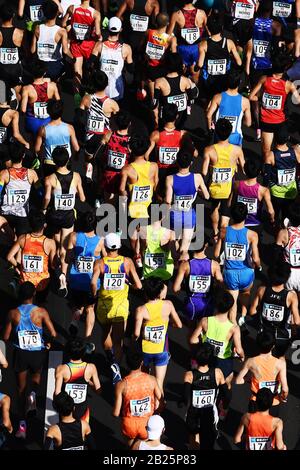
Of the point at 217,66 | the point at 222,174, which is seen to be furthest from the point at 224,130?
the point at 217,66

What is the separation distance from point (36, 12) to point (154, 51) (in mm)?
2124

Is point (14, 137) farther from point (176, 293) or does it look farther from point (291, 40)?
point (291, 40)

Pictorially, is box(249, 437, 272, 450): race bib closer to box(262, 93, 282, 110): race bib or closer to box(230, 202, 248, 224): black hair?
box(230, 202, 248, 224): black hair

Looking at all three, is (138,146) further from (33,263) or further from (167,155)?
(33,263)

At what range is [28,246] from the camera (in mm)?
17828

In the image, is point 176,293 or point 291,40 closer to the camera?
point 176,293

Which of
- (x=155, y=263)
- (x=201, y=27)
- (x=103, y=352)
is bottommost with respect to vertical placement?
(x=103, y=352)

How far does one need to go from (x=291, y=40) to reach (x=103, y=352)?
6741mm

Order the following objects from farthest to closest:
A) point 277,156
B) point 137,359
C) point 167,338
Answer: point 277,156 < point 167,338 < point 137,359

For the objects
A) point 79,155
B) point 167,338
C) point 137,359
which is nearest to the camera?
point 137,359

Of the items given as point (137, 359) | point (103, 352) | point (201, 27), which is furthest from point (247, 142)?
point (137, 359)

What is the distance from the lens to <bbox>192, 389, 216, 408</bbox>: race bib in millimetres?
16062

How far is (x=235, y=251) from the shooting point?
59.2ft

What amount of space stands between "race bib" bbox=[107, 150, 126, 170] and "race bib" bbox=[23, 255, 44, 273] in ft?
7.41
